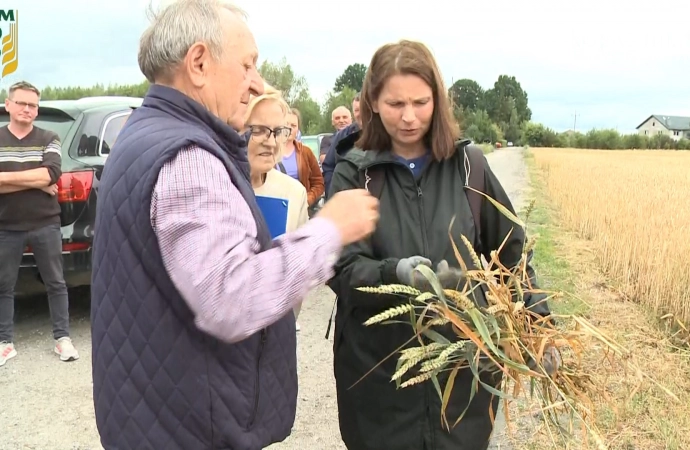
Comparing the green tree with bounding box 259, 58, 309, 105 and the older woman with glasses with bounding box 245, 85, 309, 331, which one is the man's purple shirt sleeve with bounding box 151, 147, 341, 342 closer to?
the older woman with glasses with bounding box 245, 85, 309, 331

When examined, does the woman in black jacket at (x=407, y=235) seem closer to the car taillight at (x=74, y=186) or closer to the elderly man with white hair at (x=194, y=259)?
the elderly man with white hair at (x=194, y=259)

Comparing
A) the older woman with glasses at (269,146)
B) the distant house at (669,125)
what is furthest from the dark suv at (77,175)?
the distant house at (669,125)

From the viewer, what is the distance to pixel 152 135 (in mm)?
1347

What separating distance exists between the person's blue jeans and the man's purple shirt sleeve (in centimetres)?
375

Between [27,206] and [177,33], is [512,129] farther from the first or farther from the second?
[177,33]

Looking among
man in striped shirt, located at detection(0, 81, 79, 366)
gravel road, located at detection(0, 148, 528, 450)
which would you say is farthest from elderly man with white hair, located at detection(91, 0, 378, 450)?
man in striped shirt, located at detection(0, 81, 79, 366)

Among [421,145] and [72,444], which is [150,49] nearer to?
[421,145]

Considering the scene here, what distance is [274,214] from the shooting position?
2621 millimetres

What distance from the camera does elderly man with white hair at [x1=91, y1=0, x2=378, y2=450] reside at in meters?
1.25

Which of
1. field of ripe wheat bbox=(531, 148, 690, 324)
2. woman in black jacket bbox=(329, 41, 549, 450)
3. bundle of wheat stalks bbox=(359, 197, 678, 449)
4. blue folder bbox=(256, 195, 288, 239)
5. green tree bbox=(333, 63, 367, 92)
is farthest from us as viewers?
green tree bbox=(333, 63, 367, 92)

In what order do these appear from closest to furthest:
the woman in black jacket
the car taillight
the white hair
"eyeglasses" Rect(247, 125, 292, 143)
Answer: the white hair → the woman in black jacket → "eyeglasses" Rect(247, 125, 292, 143) → the car taillight

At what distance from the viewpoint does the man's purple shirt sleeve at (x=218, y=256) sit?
1.23 meters

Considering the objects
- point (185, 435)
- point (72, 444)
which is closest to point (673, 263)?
point (72, 444)

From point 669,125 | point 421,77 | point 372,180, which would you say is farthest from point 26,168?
point 669,125
